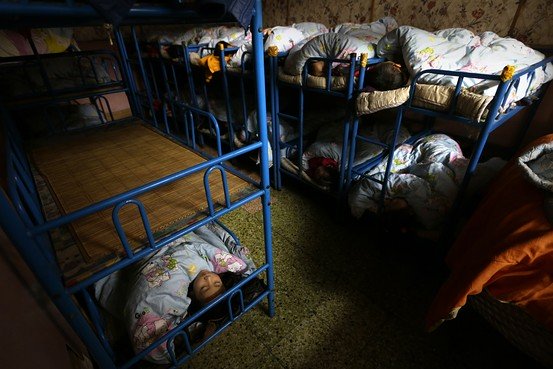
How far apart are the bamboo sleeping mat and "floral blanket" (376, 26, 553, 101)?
1.16m

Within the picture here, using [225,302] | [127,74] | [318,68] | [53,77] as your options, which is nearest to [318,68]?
[318,68]

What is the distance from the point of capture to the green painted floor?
133 cm

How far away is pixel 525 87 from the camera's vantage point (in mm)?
1446

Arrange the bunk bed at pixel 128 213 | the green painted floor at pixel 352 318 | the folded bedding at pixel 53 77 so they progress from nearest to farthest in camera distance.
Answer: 1. the bunk bed at pixel 128 213
2. the green painted floor at pixel 352 318
3. the folded bedding at pixel 53 77

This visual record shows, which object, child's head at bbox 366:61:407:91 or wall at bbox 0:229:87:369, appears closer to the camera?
wall at bbox 0:229:87:369

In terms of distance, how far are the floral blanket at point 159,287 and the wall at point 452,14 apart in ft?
8.05

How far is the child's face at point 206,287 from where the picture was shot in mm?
1220

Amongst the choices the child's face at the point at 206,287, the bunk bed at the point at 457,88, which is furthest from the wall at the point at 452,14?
the child's face at the point at 206,287

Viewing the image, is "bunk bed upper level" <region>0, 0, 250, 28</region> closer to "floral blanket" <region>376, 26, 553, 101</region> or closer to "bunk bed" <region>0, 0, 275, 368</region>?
"bunk bed" <region>0, 0, 275, 368</region>

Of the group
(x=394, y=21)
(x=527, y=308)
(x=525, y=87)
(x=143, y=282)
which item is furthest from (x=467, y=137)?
(x=143, y=282)

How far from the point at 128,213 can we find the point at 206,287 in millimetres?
469

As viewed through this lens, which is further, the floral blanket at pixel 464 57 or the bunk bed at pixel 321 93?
the bunk bed at pixel 321 93

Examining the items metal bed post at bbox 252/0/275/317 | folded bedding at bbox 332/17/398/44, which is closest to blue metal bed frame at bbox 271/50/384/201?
folded bedding at bbox 332/17/398/44

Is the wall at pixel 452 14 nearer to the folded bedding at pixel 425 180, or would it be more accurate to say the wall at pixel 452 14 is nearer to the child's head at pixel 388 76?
the folded bedding at pixel 425 180
